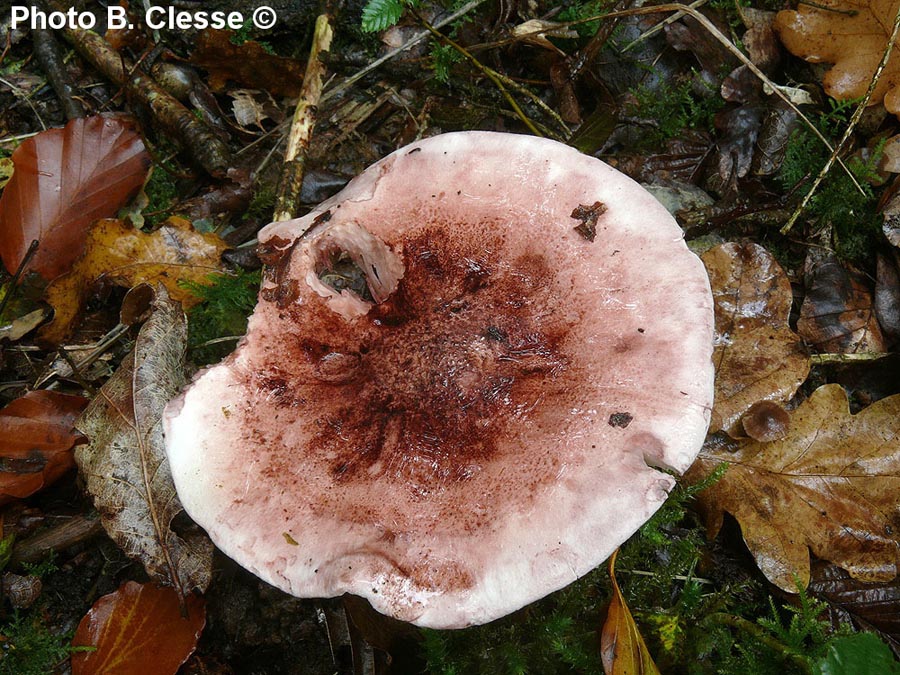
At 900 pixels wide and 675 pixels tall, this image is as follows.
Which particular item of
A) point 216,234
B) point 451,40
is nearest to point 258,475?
point 216,234

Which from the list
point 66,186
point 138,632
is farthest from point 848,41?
point 138,632

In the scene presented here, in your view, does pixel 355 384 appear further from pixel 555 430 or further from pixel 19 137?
pixel 19 137

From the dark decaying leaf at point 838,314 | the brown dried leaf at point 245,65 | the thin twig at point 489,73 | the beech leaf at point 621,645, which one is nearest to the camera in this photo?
the beech leaf at point 621,645

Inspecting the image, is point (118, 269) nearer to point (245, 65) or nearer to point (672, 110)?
point (245, 65)

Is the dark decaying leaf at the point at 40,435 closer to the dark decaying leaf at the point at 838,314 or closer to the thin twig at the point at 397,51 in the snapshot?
the thin twig at the point at 397,51

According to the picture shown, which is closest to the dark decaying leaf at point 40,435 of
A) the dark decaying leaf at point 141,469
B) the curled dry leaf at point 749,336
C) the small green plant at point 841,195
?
the dark decaying leaf at point 141,469

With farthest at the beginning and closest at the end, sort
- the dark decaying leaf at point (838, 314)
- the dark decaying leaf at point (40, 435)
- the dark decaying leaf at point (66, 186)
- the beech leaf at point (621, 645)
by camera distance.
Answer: the dark decaying leaf at point (66, 186) → the dark decaying leaf at point (838, 314) → the dark decaying leaf at point (40, 435) → the beech leaf at point (621, 645)
